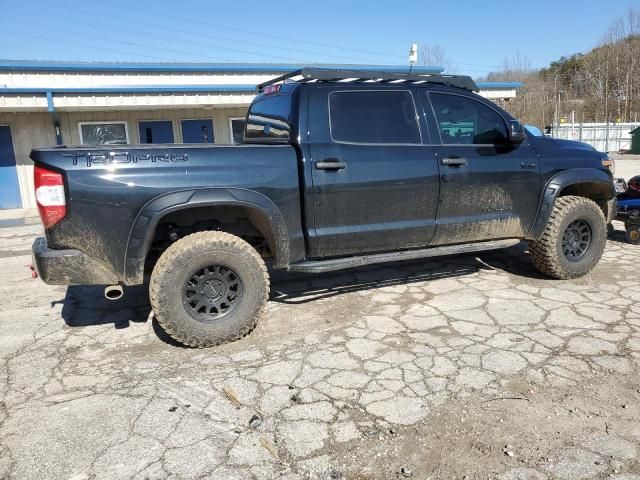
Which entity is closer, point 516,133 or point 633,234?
point 516,133

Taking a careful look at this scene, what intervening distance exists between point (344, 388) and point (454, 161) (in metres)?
2.36

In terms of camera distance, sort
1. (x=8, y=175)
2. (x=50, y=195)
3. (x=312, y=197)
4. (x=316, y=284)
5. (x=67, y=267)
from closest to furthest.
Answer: (x=50, y=195), (x=67, y=267), (x=312, y=197), (x=316, y=284), (x=8, y=175)

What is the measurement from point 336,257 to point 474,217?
1.43 m

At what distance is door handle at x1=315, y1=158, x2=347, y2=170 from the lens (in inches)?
156

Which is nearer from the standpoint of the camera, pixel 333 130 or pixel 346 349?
pixel 346 349

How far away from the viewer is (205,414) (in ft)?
9.67

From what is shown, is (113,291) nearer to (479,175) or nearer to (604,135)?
(479,175)

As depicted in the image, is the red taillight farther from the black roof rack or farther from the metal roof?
the metal roof

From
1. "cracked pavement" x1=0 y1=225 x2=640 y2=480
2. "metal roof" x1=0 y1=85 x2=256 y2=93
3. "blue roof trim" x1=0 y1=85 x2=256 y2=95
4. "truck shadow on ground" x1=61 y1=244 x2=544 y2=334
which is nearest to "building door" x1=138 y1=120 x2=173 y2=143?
"metal roof" x1=0 y1=85 x2=256 y2=93

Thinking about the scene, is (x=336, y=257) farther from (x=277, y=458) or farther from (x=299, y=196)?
(x=277, y=458)

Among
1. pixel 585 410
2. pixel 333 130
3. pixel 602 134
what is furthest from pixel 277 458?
pixel 602 134

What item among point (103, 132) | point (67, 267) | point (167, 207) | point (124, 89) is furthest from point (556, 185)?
point (103, 132)

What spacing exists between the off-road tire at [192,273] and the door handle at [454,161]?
1916 millimetres

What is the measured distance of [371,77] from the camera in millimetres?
4418
